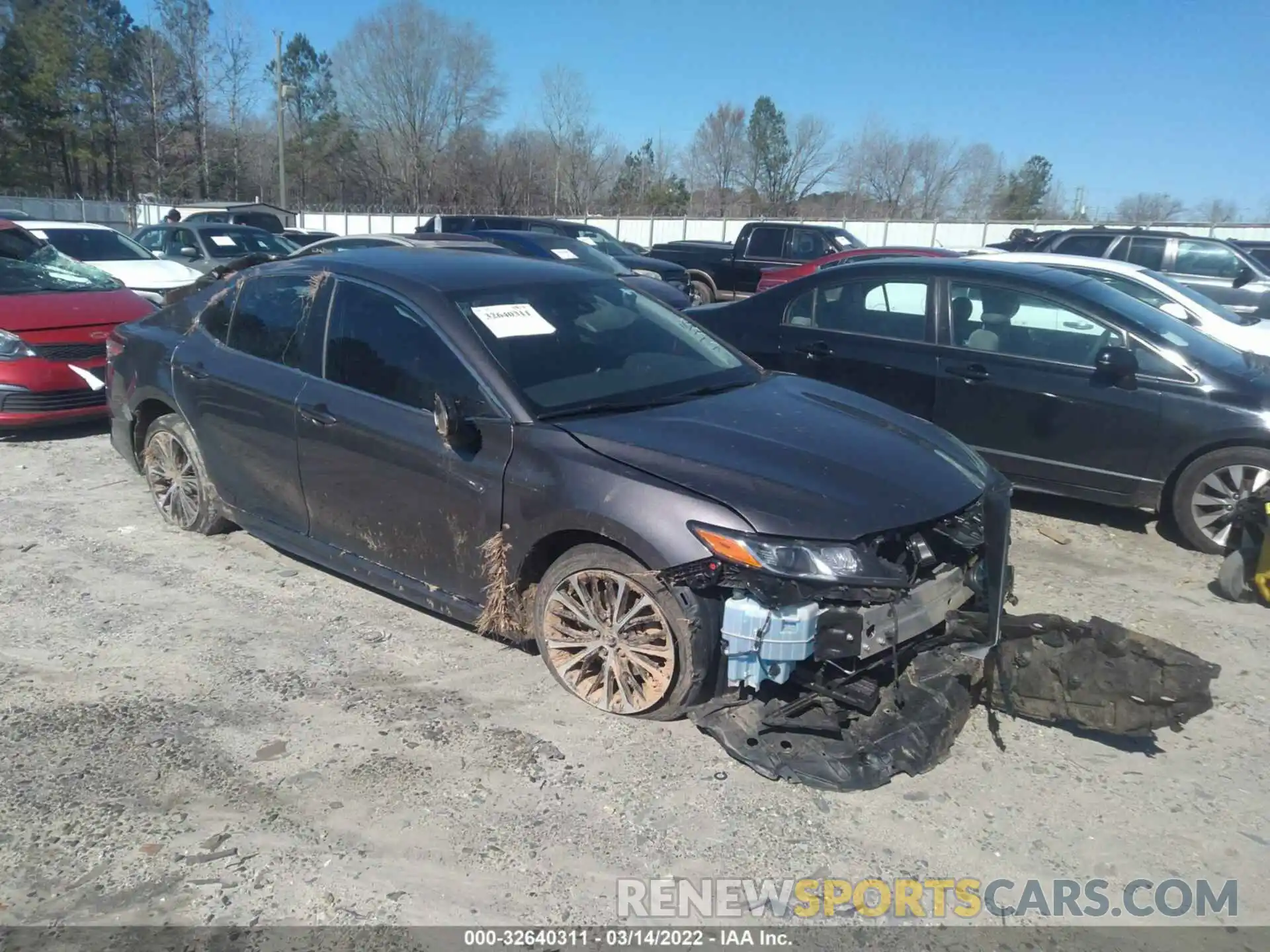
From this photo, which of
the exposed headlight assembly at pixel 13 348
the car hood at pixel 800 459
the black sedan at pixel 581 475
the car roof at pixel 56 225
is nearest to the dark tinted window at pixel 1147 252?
the black sedan at pixel 581 475

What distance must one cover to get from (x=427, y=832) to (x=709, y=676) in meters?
1.09

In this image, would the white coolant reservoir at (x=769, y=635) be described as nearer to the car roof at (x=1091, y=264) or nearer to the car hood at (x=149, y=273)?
the car roof at (x=1091, y=264)

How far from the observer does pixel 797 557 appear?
10.8 feet

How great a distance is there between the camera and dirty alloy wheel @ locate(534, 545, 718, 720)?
3.45 metres

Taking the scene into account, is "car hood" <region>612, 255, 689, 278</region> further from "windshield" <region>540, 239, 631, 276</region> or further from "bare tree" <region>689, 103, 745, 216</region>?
"bare tree" <region>689, 103, 745, 216</region>

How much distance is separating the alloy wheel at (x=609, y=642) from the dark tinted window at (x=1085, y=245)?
13.5 m

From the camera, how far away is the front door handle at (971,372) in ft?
20.6

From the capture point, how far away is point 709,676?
349 cm

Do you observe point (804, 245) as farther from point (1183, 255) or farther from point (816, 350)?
point (816, 350)

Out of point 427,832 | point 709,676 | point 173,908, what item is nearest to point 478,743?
point 427,832

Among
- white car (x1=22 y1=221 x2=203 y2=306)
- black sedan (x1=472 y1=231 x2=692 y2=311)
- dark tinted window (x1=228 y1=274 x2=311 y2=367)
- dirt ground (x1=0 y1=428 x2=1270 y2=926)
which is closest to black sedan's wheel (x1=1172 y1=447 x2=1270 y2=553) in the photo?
dirt ground (x1=0 y1=428 x2=1270 y2=926)

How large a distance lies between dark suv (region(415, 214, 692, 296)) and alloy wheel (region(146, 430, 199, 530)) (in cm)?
1047

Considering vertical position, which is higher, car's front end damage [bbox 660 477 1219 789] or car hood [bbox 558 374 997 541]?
car hood [bbox 558 374 997 541]

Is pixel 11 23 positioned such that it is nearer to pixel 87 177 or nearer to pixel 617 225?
pixel 87 177
